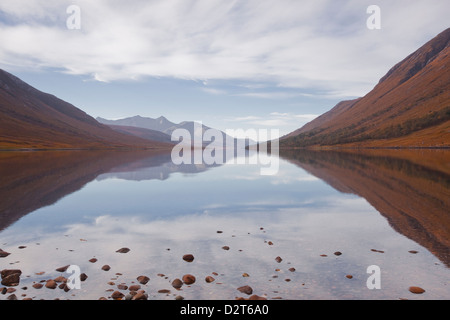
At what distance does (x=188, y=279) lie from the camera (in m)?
12.8

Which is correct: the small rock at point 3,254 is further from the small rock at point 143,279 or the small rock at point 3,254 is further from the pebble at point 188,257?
the pebble at point 188,257

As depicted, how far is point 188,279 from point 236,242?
5728 millimetres

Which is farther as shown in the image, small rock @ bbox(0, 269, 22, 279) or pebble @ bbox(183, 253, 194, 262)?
pebble @ bbox(183, 253, 194, 262)

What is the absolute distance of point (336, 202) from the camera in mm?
29797

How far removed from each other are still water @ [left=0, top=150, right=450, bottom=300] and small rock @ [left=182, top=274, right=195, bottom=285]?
227mm

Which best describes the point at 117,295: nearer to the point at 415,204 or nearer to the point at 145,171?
the point at 415,204

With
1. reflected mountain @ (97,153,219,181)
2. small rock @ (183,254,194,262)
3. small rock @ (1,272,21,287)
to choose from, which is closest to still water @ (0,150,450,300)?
small rock @ (183,254,194,262)

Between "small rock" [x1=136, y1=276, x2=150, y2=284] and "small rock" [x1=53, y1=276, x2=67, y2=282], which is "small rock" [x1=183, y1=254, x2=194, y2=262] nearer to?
"small rock" [x1=136, y1=276, x2=150, y2=284]

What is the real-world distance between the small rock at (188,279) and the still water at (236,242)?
227 millimetres

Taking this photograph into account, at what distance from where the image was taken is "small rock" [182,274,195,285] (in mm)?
12648

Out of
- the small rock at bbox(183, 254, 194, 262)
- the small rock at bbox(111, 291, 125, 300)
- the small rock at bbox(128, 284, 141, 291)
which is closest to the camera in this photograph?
the small rock at bbox(111, 291, 125, 300)

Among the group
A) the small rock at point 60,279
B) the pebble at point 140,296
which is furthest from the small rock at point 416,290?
the small rock at point 60,279
